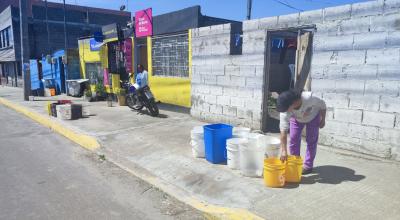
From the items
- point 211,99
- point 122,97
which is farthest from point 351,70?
point 122,97

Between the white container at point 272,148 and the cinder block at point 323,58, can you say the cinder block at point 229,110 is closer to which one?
the cinder block at point 323,58

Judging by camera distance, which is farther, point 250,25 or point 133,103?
point 133,103

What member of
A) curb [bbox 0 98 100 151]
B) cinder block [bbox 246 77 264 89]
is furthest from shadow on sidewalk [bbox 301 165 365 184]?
curb [bbox 0 98 100 151]

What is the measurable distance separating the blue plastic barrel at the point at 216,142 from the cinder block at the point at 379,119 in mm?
2304

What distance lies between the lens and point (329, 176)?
15.5 feet

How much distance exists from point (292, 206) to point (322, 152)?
234cm

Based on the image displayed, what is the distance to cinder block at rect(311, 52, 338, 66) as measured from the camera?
236 inches

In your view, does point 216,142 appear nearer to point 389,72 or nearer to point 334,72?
point 334,72

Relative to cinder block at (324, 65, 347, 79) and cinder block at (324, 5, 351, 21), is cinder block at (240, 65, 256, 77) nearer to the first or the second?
cinder block at (324, 65, 347, 79)

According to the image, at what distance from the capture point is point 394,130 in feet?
17.3

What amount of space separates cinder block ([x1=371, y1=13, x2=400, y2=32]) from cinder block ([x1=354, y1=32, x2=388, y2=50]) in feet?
0.27

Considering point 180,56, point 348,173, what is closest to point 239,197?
point 348,173

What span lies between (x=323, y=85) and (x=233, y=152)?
2369mm

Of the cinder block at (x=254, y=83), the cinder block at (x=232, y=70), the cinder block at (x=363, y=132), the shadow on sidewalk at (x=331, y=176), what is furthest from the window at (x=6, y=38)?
the shadow on sidewalk at (x=331, y=176)
